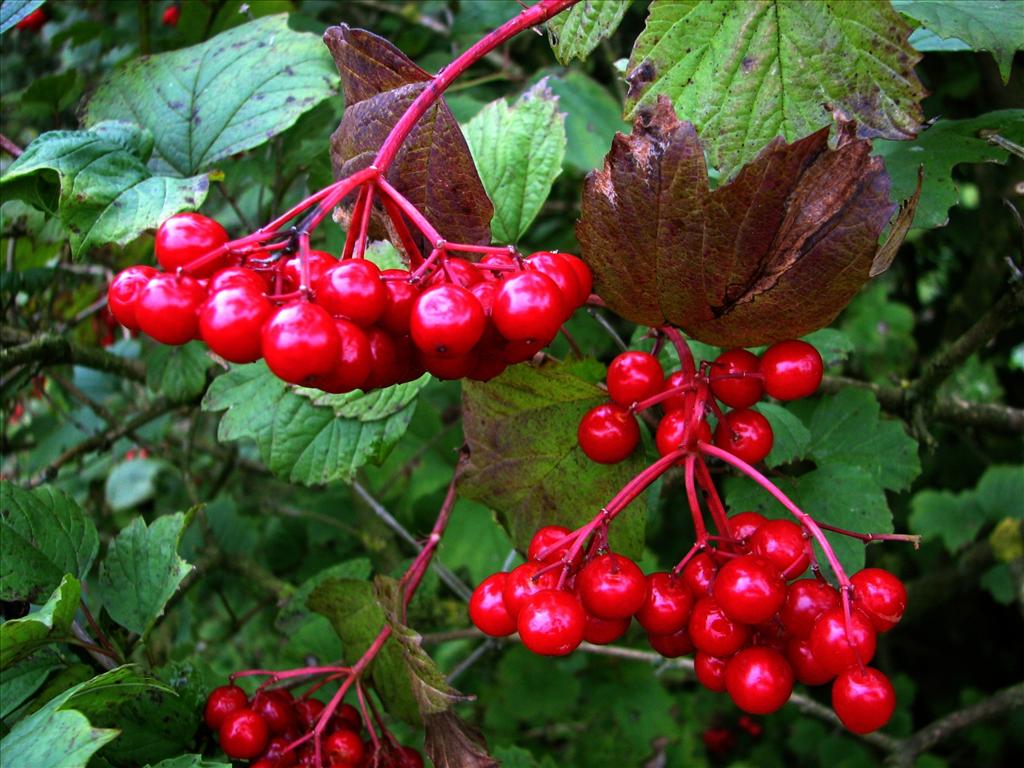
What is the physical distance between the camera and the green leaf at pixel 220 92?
5.12 feet

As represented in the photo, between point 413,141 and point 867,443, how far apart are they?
1.02 m

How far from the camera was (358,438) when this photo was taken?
1600 millimetres

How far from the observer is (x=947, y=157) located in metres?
1.42

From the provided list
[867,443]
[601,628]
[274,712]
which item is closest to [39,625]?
[274,712]

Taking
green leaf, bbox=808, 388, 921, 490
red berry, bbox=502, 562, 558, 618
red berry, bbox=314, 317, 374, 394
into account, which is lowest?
green leaf, bbox=808, 388, 921, 490

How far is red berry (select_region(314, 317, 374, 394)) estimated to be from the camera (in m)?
0.88

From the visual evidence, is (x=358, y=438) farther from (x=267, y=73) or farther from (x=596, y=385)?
(x=267, y=73)

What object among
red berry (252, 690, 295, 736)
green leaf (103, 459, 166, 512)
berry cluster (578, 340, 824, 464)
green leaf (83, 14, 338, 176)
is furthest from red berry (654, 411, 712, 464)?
green leaf (103, 459, 166, 512)

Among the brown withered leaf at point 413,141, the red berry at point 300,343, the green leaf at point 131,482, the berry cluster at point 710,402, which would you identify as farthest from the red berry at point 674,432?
the green leaf at point 131,482

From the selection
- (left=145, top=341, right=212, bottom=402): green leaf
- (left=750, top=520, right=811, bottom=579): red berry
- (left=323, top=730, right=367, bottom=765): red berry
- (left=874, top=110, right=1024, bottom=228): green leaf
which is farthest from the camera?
(left=145, top=341, right=212, bottom=402): green leaf

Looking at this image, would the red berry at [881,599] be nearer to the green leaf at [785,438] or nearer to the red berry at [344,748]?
the green leaf at [785,438]

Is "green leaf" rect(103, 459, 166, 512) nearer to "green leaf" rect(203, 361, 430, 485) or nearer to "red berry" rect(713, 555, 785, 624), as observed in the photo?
"green leaf" rect(203, 361, 430, 485)

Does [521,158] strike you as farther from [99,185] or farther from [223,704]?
[223,704]

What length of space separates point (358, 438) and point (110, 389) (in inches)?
67.1
